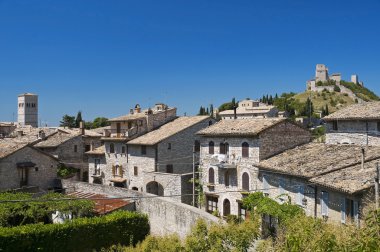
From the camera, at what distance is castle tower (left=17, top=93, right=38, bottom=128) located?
124 metres

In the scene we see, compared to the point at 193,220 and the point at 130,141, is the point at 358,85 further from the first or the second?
the point at 193,220

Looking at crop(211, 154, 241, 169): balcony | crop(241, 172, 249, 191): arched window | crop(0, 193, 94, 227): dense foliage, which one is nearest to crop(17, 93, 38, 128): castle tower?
crop(0, 193, 94, 227): dense foliage

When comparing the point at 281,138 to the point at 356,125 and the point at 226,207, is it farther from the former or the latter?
the point at 226,207

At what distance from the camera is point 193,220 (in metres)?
26.6

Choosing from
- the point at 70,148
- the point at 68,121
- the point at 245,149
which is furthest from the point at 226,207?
the point at 68,121

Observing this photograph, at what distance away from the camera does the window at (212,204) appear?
35.7 metres

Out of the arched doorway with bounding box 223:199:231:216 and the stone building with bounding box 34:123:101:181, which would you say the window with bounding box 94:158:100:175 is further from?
the arched doorway with bounding box 223:199:231:216

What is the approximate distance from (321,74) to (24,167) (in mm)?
154519

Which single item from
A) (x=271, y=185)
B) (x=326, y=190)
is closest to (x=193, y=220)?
(x=271, y=185)

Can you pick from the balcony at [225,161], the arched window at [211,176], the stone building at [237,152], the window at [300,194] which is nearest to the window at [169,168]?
the stone building at [237,152]

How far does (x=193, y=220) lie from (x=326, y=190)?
8.81m

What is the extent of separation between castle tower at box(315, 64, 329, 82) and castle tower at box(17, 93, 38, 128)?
11233cm

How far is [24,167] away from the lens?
136 feet

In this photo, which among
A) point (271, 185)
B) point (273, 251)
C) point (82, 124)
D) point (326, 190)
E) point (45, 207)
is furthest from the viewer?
point (82, 124)
